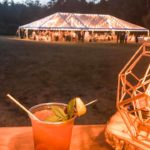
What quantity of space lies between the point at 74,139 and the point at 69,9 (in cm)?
1595

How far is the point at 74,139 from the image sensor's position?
1.69 ft

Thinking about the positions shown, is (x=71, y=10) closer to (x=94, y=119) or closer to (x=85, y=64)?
(x=85, y=64)

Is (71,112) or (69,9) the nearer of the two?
(71,112)

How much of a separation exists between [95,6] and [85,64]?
934 cm

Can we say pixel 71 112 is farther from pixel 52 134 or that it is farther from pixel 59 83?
pixel 59 83

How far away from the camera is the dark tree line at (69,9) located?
42.3ft

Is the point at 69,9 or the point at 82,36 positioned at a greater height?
the point at 69,9

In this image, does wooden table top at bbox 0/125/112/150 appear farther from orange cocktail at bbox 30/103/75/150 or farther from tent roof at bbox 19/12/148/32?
tent roof at bbox 19/12/148/32

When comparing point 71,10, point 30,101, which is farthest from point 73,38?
point 30,101

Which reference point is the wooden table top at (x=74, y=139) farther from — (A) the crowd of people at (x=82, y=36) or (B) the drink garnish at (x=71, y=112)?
(A) the crowd of people at (x=82, y=36)

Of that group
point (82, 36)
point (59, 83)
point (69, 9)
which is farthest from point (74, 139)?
point (69, 9)

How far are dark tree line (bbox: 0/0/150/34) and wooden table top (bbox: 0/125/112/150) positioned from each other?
11.0 m

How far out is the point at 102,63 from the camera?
5.54 meters

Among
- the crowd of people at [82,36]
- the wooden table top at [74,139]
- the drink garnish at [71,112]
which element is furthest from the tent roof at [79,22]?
the drink garnish at [71,112]
